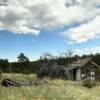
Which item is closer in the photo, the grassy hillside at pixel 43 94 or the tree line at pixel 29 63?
the grassy hillside at pixel 43 94

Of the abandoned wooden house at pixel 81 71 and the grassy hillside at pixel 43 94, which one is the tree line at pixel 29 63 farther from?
the grassy hillside at pixel 43 94

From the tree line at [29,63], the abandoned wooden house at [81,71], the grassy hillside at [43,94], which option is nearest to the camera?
the grassy hillside at [43,94]

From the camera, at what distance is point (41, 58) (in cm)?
9625

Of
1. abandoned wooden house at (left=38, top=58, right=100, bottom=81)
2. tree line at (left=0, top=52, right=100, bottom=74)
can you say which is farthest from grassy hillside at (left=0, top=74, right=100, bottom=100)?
tree line at (left=0, top=52, right=100, bottom=74)

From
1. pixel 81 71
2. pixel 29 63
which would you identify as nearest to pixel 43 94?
pixel 81 71

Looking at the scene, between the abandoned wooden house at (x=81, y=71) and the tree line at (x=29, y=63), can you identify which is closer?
the abandoned wooden house at (x=81, y=71)

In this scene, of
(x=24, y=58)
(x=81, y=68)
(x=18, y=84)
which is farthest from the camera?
(x=24, y=58)

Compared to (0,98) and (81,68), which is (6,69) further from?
(0,98)

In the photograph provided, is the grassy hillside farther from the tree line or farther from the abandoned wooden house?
the tree line

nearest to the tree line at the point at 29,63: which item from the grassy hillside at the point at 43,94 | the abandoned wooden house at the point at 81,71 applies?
the abandoned wooden house at the point at 81,71

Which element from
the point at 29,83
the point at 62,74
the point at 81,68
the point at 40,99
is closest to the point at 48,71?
the point at 62,74

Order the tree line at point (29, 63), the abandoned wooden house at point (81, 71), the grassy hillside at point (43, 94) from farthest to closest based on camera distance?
1. the tree line at point (29, 63)
2. the abandoned wooden house at point (81, 71)
3. the grassy hillside at point (43, 94)

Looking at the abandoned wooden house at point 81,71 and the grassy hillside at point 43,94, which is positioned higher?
the abandoned wooden house at point 81,71

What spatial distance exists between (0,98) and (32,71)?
232ft
